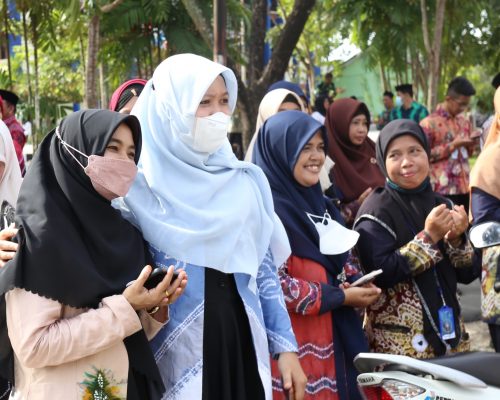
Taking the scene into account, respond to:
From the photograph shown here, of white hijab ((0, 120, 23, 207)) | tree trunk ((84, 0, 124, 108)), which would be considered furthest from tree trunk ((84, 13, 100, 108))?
white hijab ((0, 120, 23, 207))

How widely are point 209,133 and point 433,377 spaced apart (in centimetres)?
110

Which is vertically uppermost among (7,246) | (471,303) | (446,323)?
(7,246)

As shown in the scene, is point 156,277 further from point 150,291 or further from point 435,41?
point 435,41

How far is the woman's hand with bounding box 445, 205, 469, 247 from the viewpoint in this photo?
3.66m

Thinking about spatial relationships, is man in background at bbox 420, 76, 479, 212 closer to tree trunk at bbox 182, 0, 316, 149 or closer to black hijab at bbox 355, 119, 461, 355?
tree trunk at bbox 182, 0, 316, 149

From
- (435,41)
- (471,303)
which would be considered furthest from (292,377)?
(435,41)

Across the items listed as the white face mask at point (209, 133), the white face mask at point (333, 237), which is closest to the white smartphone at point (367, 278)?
the white face mask at point (333, 237)

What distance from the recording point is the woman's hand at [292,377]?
109 inches

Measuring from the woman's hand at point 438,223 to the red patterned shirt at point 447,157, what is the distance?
3.99 meters

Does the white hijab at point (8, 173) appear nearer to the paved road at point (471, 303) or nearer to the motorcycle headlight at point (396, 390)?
the motorcycle headlight at point (396, 390)

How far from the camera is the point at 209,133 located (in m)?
2.81

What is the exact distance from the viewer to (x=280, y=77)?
897 centimetres

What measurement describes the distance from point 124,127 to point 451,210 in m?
1.81

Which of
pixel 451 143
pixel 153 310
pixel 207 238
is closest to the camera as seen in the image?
pixel 153 310
